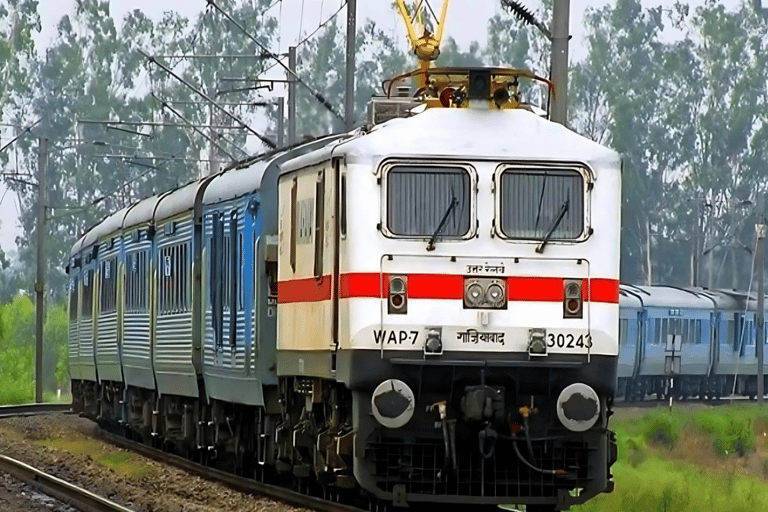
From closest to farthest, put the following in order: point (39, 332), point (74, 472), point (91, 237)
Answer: point (74, 472) → point (91, 237) → point (39, 332)

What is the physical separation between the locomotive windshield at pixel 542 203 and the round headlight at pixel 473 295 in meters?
0.46

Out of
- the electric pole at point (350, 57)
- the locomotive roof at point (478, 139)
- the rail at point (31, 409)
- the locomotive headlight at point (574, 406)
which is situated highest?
the electric pole at point (350, 57)

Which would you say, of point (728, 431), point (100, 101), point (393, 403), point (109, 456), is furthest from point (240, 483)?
point (100, 101)

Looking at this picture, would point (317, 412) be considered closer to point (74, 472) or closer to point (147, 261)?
point (74, 472)

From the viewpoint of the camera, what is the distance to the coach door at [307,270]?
44.0 feet

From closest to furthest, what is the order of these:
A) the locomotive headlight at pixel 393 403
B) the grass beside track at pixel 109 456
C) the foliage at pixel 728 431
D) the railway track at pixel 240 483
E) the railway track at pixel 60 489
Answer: the locomotive headlight at pixel 393 403 < the railway track at pixel 240 483 < the railway track at pixel 60 489 < the grass beside track at pixel 109 456 < the foliage at pixel 728 431

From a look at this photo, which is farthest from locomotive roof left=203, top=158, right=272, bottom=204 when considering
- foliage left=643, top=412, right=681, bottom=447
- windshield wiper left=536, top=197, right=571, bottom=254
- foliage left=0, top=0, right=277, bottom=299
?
foliage left=0, top=0, right=277, bottom=299

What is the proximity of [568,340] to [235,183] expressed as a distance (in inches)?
223

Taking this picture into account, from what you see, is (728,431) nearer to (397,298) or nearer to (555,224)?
(555,224)

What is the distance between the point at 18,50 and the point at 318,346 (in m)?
68.2

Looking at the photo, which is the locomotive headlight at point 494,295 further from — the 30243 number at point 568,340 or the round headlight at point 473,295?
the 30243 number at point 568,340

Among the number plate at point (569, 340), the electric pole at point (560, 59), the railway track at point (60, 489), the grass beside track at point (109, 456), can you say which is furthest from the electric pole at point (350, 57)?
the number plate at point (569, 340)

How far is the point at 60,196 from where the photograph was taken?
267ft

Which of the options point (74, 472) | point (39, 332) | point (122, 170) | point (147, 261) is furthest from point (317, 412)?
point (122, 170)
